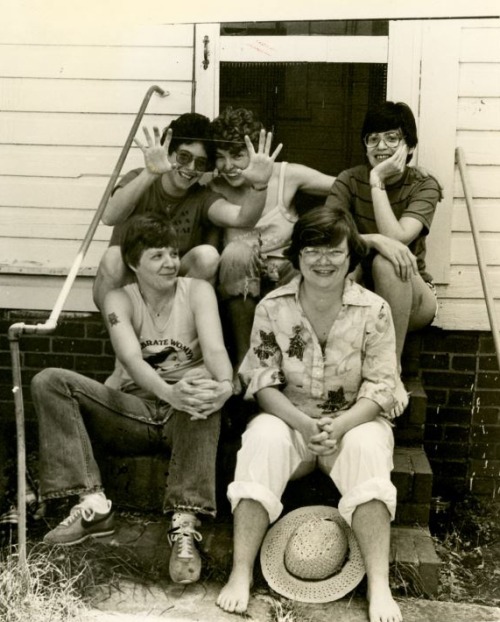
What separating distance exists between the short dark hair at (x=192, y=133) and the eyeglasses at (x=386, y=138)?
0.69 metres

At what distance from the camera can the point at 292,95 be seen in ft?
12.1

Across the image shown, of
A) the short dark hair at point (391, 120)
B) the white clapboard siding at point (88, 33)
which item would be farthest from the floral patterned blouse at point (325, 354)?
the white clapboard siding at point (88, 33)

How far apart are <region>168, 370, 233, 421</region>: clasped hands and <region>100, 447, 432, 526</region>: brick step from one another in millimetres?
367

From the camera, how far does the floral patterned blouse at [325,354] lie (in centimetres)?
277

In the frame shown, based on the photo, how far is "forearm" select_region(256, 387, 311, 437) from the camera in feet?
8.76

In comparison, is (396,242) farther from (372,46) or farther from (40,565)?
(40,565)

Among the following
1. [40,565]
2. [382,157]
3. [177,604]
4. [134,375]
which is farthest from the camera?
[382,157]

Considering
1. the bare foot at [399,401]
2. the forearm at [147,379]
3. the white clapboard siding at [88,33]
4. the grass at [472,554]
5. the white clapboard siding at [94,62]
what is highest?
the white clapboard siding at [88,33]

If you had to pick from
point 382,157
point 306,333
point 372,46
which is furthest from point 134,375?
point 372,46

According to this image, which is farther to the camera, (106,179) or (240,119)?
(106,179)

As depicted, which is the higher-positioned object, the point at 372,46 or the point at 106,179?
the point at 372,46

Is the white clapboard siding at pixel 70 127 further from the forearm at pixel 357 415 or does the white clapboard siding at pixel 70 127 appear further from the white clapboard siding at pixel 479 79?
the forearm at pixel 357 415

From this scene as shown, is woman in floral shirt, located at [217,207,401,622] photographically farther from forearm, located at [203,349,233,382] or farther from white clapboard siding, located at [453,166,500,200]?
white clapboard siding, located at [453,166,500,200]

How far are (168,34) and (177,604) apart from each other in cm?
261
